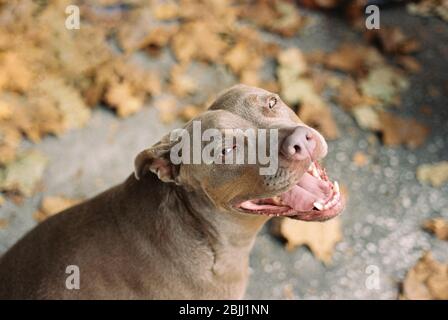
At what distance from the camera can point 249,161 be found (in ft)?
10.6

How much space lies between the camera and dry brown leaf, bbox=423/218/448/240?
485 centimetres

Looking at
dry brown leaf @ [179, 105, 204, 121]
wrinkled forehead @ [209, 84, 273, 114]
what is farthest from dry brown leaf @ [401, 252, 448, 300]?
dry brown leaf @ [179, 105, 204, 121]

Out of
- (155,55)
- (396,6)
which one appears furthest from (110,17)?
(396,6)

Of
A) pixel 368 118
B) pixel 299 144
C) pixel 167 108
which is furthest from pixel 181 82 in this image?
pixel 299 144

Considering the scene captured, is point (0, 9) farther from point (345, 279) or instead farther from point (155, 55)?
point (345, 279)

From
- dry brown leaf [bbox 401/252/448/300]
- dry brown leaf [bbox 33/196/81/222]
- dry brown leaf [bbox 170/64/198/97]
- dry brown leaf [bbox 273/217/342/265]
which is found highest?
dry brown leaf [bbox 170/64/198/97]

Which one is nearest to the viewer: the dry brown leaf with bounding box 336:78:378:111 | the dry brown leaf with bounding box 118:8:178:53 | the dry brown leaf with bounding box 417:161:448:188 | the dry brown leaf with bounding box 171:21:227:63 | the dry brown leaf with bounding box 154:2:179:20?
the dry brown leaf with bounding box 417:161:448:188

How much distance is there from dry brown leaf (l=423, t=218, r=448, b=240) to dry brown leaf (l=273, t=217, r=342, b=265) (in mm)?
701

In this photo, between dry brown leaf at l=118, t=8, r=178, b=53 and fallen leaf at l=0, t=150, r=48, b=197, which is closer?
fallen leaf at l=0, t=150, r=48, b=197

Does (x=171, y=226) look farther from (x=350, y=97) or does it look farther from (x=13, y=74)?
(x=13, y=74)

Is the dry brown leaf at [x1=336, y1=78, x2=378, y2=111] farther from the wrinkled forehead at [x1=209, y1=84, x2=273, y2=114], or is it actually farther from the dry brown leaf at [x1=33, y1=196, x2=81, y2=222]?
the dry brown leaf at [x1=33, y1=196, x2=81, y2=222]

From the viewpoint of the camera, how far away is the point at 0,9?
6.32m

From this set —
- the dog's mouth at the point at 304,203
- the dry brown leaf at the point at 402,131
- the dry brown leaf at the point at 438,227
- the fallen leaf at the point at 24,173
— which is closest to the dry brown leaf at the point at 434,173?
the dry brown leaf at the point at 402,131

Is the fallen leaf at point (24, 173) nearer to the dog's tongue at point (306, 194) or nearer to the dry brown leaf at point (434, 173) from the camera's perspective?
the dog's tongue at point (306, 194)
